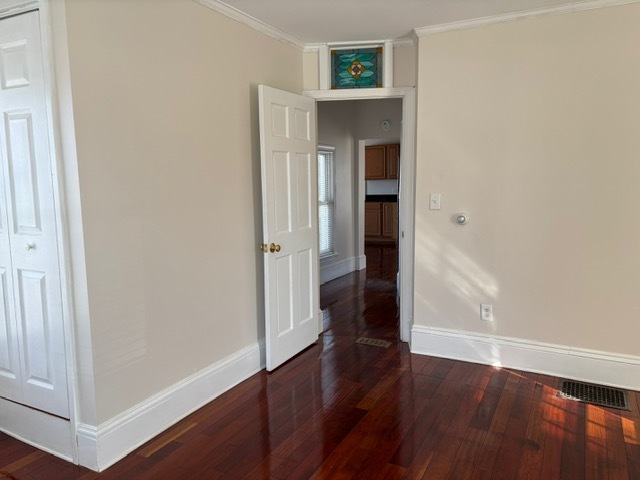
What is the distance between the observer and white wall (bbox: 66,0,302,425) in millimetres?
2137

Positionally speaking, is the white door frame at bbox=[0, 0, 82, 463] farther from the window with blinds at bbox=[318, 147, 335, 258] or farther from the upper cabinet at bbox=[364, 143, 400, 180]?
the upper cabinet at bbox=[364, 143, 400, 180]

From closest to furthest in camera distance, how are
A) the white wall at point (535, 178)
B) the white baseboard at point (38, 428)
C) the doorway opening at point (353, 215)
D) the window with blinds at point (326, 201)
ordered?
the white baseboard at point (38, 428), the white wall at point (535, 178), the doorway opening at point (353, 215), the window with blinds at point (326, 201)

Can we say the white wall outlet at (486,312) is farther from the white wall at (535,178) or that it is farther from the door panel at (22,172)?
the door panel at (22,172)

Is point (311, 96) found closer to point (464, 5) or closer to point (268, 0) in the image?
point (268, 0)

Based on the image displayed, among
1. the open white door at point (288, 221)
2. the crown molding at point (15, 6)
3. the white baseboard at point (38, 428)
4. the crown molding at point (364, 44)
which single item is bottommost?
the white baseboard at point (38, 428)

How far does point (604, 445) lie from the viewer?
92.8 inches

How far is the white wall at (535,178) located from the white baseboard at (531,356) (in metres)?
0.06

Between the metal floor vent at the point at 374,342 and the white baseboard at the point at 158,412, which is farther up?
the white baseboard at the point at 158,412

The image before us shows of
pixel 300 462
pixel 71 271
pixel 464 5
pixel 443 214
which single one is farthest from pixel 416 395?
pixel 464 5

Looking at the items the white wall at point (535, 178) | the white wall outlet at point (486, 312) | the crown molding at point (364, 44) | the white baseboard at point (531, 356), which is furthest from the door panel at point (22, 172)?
the white wall outlet at point (486, 312)

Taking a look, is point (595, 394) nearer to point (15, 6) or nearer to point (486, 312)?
point (486, 312)

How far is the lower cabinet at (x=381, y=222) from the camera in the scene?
30.7ft

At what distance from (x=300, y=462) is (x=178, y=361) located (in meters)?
0.92

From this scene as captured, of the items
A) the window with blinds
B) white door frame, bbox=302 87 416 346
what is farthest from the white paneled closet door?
the window with blinds
